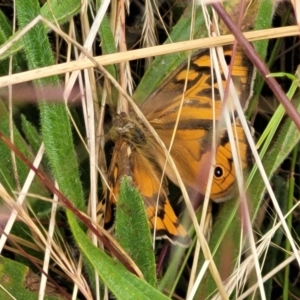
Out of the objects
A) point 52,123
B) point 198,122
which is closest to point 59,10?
point 52,123

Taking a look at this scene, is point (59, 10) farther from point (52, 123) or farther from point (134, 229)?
point (134, 229)

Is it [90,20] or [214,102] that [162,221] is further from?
[90,20]

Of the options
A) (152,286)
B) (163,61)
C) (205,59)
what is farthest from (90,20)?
(152,286)

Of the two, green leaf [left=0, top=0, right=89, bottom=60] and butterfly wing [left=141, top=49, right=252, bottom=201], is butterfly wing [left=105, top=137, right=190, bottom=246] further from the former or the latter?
green leaf [left=0, top=0, right=89, bottom=60]

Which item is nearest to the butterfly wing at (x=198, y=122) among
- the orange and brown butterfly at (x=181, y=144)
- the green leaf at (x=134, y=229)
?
the orange and brown butterfly at (x=181, y=144)

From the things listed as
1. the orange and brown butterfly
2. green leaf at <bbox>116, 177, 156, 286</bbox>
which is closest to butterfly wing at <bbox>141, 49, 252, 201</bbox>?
the orange and brown butterfly

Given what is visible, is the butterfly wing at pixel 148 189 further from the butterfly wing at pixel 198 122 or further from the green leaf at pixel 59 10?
the green leaf at pixel 59 10
